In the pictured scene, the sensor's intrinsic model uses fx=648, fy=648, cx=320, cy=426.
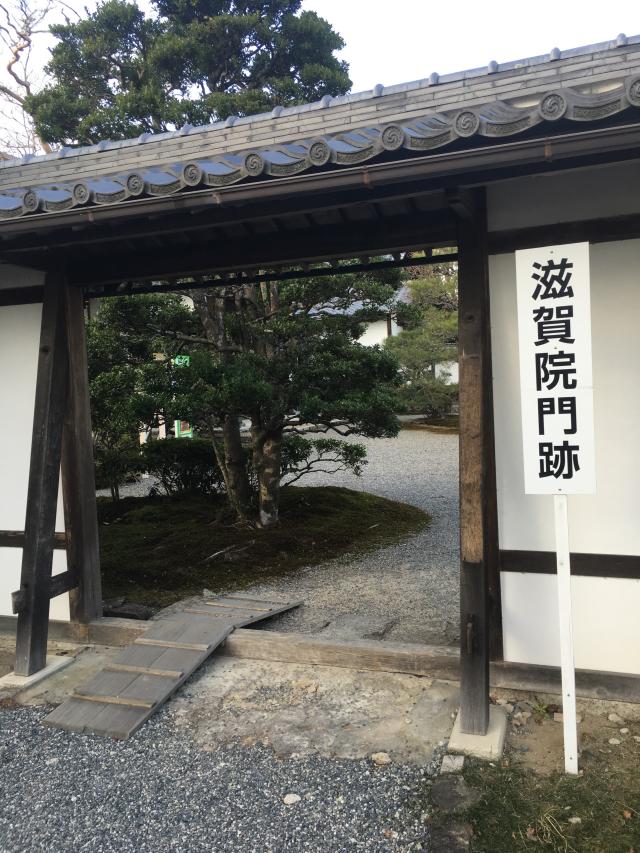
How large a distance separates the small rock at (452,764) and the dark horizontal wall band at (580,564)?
3.88 feet

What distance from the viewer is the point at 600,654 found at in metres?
3.96

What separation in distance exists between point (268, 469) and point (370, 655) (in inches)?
181

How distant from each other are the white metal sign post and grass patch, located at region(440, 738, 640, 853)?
18cm

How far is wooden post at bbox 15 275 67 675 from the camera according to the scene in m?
4.71

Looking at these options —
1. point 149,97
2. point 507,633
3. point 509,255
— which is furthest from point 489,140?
point 149,97

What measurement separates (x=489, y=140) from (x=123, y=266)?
3146 millimetres

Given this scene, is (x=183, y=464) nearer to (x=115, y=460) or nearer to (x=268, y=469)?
(x=115, y=460)

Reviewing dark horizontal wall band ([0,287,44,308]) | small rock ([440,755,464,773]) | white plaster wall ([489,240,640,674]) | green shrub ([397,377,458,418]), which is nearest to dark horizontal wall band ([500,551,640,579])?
white plaster wall ([489,240,640,674])

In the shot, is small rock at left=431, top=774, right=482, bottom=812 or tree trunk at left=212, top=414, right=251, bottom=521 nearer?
small rock at left=431, top=774, right=482, bottom=812

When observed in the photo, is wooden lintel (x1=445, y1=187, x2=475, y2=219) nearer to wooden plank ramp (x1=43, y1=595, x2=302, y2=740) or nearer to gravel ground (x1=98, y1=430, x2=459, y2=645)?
gravel ground (x1=98, y1=430, x2=459, y2=645)

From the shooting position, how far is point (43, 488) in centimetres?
471

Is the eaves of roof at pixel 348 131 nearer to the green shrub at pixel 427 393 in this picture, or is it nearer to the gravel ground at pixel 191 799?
the gravel ground at pixel 191 799

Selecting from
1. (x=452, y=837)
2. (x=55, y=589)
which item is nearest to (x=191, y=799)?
(x=452, y=837)

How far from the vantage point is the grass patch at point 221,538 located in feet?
24.0
